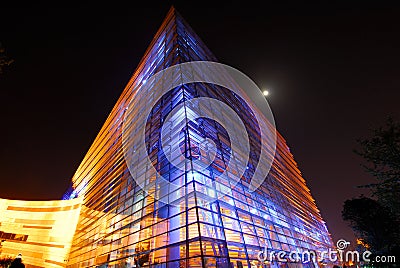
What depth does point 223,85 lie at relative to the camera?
26.6 m

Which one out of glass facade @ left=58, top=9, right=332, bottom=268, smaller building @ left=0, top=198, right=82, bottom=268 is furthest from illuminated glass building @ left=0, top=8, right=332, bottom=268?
smaller building @ left=0, top=198, right=82, bottom=268

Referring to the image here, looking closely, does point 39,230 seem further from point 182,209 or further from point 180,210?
point 182,209

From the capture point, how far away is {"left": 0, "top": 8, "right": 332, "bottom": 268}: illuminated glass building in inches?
411

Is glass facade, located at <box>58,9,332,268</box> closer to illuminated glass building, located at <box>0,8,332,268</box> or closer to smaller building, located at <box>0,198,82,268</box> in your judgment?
illuminated glass building, located at <box>0,8,332,268</box>

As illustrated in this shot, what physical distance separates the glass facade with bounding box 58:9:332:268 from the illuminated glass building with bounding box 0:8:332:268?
46 mm

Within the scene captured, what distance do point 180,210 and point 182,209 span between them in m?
0.19

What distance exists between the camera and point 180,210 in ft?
36.6

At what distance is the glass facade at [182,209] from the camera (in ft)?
34.3

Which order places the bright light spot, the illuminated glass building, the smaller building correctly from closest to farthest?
the illuminated glass building
the bright light spot
the smaller building

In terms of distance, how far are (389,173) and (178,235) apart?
47.7 feet

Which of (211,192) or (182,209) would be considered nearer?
(182,209)

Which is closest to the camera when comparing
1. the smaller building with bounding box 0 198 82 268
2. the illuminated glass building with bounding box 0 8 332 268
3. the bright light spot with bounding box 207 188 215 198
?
the illuminated glass building with bounding box 0 8 332 268

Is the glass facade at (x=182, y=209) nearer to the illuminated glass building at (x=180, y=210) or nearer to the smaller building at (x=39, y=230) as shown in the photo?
the illuminated glass building at (x=180, y=210)

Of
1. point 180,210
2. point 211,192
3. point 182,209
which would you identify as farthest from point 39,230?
point 211,192
